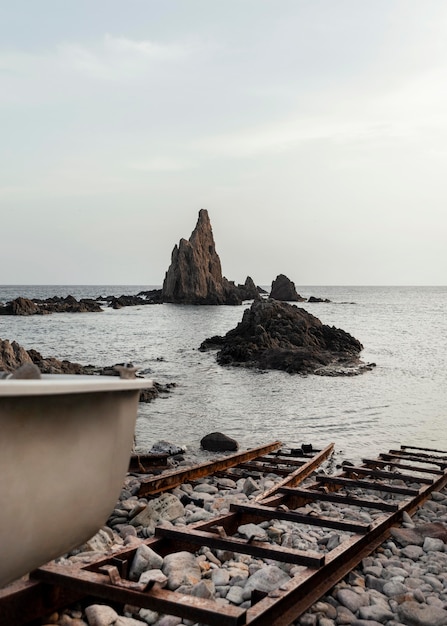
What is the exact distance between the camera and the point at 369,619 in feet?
14.0

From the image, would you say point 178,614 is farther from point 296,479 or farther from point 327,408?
point 327,408

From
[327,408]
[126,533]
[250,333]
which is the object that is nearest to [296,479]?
[126,533]

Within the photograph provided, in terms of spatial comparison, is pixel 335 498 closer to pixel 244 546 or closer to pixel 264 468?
pixel 244 546

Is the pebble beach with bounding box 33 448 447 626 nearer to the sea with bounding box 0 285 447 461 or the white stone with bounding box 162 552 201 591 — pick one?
the white stone with bounding box 162 552 201 591

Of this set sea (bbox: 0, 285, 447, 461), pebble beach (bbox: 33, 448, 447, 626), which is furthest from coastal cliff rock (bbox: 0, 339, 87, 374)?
pebble beach (bbox: 33, 448, 447, 626)

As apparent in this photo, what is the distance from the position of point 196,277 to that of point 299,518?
359 feet

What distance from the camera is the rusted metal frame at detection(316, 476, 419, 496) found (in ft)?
24.1

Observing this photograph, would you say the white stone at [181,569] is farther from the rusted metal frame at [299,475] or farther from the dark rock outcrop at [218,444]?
the dark rock outcrop at [218,444]

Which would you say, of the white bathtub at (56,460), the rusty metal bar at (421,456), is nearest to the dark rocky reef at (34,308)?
the rusty metal bar at (421,456)

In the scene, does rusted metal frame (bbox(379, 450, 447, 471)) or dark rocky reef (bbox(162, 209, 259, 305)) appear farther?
dark rocky reef (bbox(162, 209, 259, 305))

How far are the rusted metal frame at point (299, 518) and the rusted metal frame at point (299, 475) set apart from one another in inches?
19.5

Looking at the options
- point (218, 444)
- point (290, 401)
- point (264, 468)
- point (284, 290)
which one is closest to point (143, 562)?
point (264, 468)

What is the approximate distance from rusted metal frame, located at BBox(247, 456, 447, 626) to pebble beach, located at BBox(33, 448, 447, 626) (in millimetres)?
68

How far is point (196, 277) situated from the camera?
115 metres
